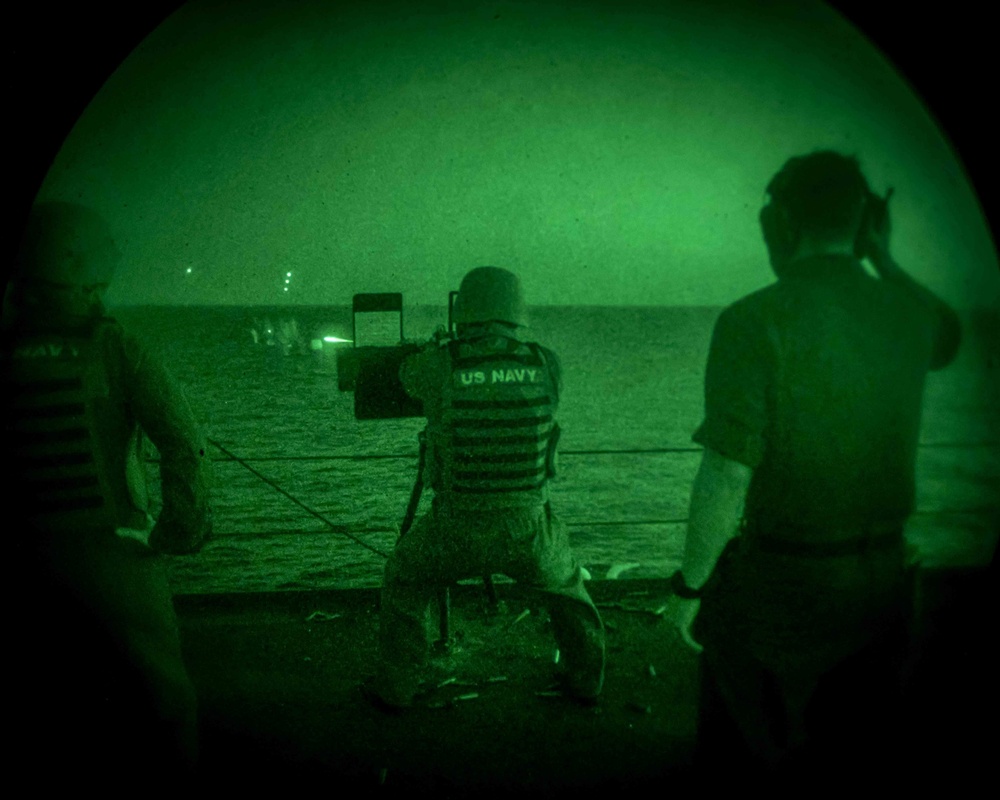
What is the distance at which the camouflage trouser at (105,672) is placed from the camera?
2359 millimetres

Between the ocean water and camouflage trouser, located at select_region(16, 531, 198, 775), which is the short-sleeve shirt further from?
camouflage trouser, located at select_region(16, 531, 198, 775)

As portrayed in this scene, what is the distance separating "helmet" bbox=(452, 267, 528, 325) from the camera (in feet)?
8.36

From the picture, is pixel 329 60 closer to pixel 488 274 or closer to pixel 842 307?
pixel 488 274

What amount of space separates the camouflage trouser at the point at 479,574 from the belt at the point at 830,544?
847mm

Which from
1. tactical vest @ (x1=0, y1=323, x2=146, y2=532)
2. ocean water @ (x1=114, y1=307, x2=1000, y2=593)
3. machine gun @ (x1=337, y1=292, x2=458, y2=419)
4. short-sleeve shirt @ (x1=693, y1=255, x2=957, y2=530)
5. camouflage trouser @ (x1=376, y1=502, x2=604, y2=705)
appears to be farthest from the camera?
camouflage trouser @ (x1=376, y1=502, x2=604, y2=705)

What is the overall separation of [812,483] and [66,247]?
225 centimetres

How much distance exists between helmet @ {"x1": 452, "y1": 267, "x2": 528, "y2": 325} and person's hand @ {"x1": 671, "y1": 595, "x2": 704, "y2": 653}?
106 centimetres

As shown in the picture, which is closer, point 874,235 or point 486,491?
point 874,235

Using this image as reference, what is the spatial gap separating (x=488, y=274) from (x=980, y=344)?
153 centimetres

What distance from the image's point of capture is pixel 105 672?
243 centimetres

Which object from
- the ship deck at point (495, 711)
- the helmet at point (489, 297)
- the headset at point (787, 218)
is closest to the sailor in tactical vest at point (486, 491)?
the helmet at point (489, 297)

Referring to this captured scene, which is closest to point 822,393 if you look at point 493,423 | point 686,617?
point 686,617

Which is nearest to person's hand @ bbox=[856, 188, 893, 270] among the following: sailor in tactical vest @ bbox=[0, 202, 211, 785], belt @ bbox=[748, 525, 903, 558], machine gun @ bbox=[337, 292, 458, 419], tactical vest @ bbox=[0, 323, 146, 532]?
belt @ bbox=[748, 525, 903, 558]

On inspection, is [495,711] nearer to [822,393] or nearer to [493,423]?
[493,423]
